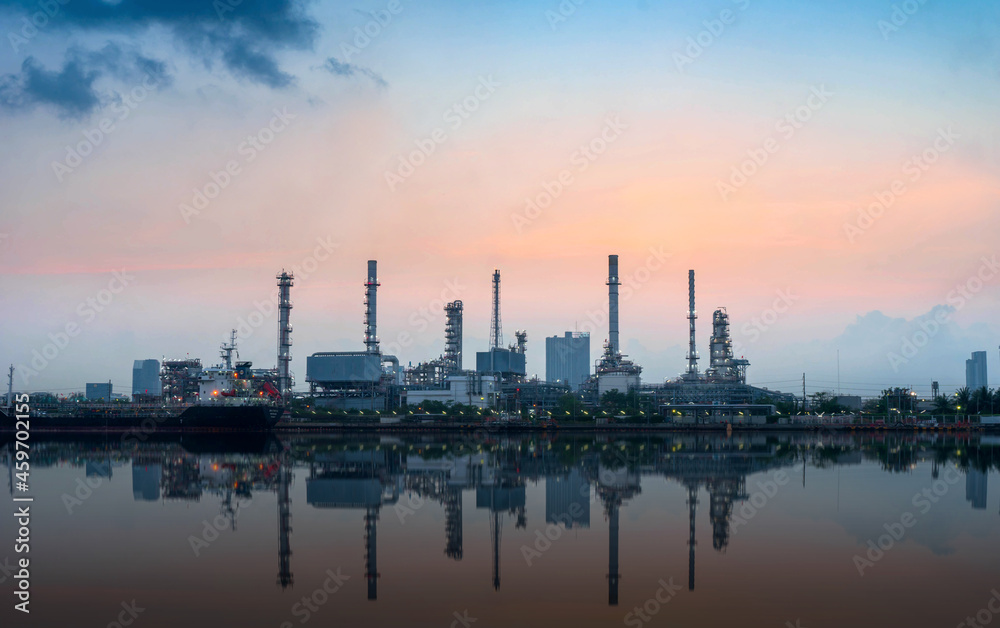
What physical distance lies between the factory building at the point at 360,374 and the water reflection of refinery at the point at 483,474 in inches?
2395

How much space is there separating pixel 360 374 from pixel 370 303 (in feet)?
34.7

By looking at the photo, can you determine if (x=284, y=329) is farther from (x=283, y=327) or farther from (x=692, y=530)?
(x=692, y=530)

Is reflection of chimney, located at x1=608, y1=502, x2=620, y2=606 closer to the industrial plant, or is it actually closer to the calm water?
the calm water

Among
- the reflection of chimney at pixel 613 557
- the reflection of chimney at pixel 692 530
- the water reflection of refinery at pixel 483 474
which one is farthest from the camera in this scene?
the water reflection of refinery at pixel 483 474

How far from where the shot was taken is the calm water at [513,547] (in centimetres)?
1603

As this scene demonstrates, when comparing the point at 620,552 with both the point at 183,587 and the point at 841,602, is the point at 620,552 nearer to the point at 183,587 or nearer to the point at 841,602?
the point at 841,602

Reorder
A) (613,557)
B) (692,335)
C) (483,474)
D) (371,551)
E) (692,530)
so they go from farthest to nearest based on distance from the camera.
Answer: (692,335), (483,474), (692,530), (371,551), (613,557)

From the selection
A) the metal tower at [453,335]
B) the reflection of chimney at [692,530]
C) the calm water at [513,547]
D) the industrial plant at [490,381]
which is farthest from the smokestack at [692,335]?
the reflection of chimney at [692,530]

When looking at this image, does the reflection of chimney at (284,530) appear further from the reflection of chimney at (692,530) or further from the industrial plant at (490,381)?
the industrial plant at (490,381)

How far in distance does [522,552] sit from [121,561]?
9.37 metres

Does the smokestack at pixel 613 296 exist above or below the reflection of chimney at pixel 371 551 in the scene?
above

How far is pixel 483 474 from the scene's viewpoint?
134 feet

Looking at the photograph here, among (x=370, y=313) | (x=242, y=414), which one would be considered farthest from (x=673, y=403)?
(x=242, y=414)

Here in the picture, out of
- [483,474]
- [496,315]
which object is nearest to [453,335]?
[496,315]
